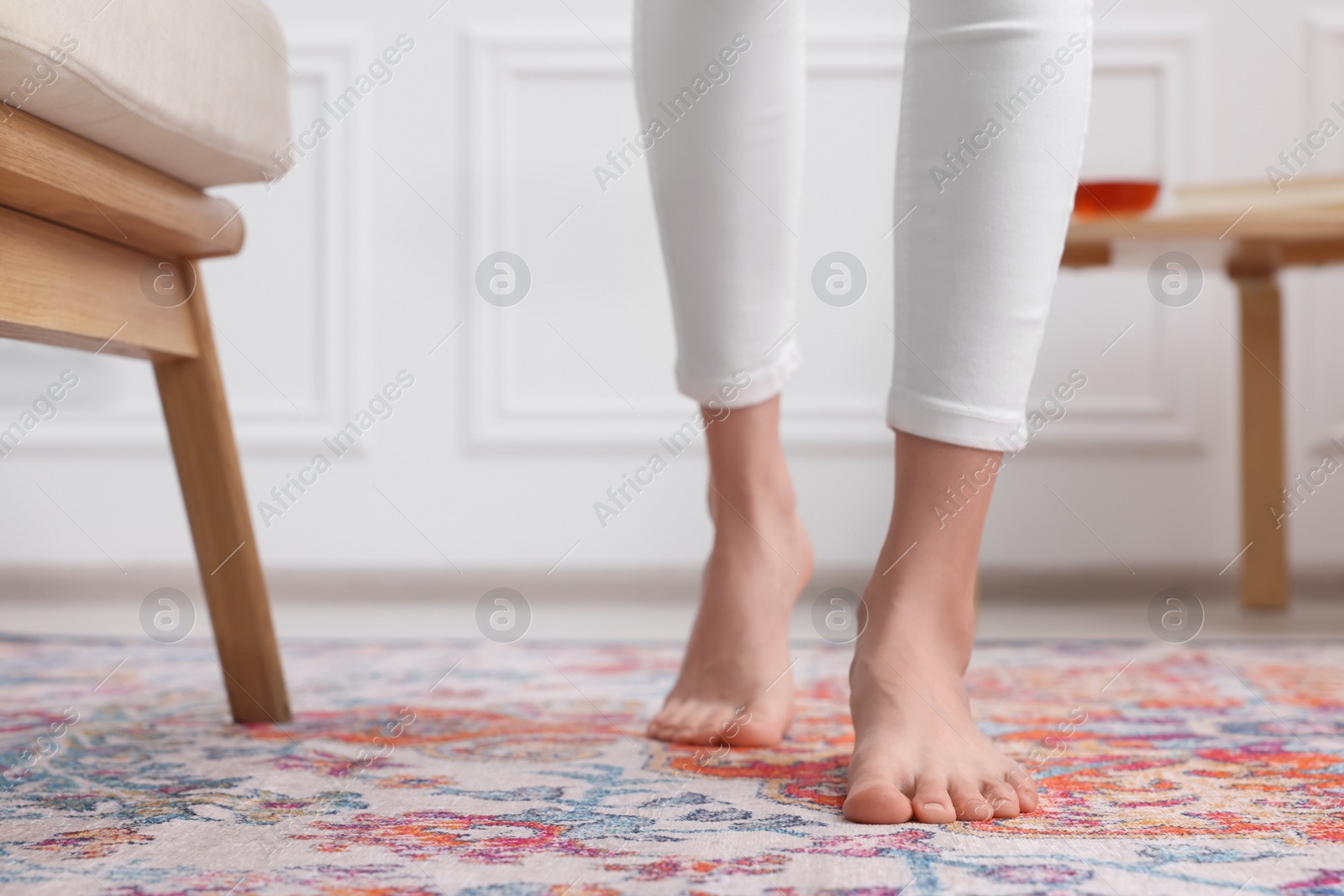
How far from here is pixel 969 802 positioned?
49 cm

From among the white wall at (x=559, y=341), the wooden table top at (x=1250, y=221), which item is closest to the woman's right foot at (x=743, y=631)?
the wooden table top at (x=1250, y=221)

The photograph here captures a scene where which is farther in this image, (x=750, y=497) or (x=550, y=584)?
(x=550, y=584)

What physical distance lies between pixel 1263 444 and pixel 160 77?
1.46m

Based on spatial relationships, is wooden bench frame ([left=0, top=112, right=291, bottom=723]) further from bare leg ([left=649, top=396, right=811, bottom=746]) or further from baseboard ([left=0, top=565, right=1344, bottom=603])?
baseboard ([left=0, top=565, right=1344, bottom=603])

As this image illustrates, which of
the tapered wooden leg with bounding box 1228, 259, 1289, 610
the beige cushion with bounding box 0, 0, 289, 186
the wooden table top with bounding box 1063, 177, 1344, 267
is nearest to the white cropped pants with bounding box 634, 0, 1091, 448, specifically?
the beige cushion with bounding box 0, 0, 289, 186

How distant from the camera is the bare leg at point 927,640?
513mm

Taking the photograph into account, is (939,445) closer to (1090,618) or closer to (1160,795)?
(1160,795)

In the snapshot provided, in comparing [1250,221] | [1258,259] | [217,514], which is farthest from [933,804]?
[1258,259]

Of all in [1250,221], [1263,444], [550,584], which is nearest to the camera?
[1250,221]

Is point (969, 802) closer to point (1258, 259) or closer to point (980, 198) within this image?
point (980, 198)

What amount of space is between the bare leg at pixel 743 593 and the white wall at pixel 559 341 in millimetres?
985

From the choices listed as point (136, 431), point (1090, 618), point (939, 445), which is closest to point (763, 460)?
point (939, 445)

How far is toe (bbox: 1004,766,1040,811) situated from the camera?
50 cm

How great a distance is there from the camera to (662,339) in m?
1.72
